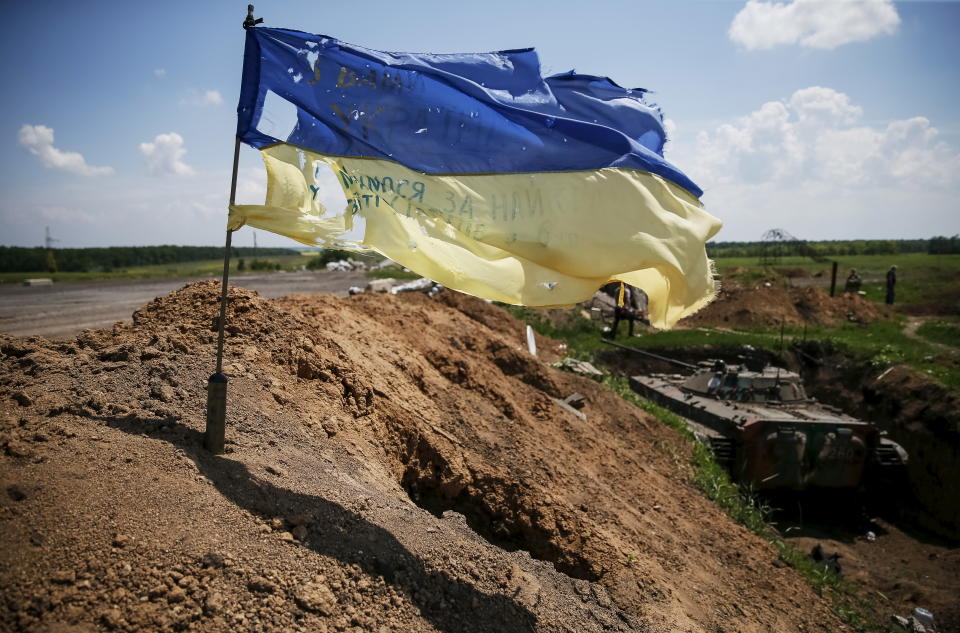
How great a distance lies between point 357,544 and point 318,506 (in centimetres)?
40

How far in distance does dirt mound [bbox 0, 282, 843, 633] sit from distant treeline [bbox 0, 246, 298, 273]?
3338 centimetres

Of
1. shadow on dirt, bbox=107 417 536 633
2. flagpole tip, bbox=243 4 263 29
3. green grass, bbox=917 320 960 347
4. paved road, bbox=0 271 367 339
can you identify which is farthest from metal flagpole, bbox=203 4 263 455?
green grass, bbox=917 320 960 347

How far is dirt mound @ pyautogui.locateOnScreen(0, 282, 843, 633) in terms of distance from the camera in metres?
3.33

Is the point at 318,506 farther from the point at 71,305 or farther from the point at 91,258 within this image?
the point at 91,258

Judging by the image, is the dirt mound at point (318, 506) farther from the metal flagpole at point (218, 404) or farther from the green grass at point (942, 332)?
the green grass at point (942, 332)

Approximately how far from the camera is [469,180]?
5.12 m

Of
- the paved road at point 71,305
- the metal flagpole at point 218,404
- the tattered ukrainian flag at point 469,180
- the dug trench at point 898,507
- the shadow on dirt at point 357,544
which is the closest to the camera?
the shadow on dirt at point 357,544

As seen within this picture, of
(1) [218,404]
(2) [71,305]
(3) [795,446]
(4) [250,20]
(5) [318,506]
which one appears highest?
(4) [250,20]

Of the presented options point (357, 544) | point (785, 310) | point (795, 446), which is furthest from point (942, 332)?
point (357, 544)

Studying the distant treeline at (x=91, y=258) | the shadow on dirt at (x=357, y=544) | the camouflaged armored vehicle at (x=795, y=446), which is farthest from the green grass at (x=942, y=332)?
the distant treeline at (x=91, y=258)

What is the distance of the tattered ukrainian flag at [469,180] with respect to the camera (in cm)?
489

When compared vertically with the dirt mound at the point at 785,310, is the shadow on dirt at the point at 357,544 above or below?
below

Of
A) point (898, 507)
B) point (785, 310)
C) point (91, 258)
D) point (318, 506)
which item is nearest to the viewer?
point (318, 506)

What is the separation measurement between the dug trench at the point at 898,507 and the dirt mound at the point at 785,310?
7819 mm
